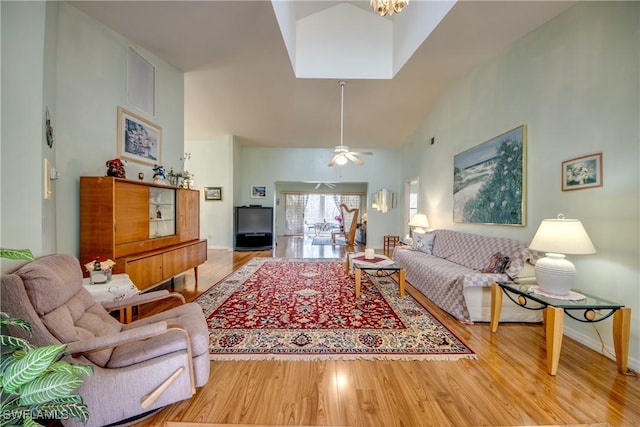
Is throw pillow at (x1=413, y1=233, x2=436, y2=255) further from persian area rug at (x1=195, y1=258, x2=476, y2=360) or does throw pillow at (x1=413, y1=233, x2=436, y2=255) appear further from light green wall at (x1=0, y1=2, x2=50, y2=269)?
light green wall at (x1=0, y1=2, x2=50, y2=269)

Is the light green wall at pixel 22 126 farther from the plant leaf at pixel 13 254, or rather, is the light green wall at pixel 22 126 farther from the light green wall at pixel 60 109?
the plant leaf at pixel 13 254

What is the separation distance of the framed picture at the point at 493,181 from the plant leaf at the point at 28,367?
3970mm

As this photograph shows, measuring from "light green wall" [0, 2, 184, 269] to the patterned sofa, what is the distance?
3601mm

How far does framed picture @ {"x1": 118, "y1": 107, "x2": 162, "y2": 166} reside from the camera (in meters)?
3.05

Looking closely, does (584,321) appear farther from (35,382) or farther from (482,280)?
(35,382)

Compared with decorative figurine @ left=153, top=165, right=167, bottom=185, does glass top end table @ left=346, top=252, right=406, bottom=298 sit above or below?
below

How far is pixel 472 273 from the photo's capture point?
2.89m

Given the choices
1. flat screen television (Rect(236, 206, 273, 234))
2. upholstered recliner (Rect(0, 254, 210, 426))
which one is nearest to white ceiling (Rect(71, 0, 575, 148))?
flat screen television (Rect(236, 206, 273, 234))

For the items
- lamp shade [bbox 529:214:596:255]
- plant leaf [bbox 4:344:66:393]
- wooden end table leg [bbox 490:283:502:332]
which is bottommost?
wooden end table leg [bbox 490:283:502:332]

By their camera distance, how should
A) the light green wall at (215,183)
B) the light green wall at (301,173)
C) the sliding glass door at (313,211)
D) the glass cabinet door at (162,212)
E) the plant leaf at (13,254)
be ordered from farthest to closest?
the sliding glass door at (313,211) → the light green wall at (301,173) → the light green wall at (215,183) → the glass cabinet door at (162,212) → the plant leaf at (13,254)

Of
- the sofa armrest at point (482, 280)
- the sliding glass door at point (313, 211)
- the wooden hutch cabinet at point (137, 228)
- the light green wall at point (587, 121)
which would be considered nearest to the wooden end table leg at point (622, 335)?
the light green wall at point (587, 121)

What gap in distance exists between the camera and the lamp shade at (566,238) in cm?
194

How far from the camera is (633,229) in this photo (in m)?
1.96

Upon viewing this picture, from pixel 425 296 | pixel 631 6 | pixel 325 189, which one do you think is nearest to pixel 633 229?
pixel 631 6
